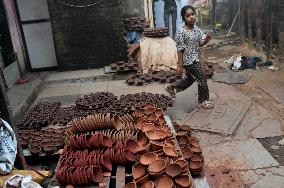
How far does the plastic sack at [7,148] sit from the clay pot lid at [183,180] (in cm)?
211

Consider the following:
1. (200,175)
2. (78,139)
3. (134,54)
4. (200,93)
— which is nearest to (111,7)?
(134,54)

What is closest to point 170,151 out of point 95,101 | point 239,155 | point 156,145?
point 156,145

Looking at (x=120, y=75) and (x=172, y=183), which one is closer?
(x=172, y=183)

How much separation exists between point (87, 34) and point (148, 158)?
21.1ft

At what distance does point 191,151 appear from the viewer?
441 cm

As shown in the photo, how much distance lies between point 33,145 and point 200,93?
140 inches

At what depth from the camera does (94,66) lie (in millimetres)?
9742

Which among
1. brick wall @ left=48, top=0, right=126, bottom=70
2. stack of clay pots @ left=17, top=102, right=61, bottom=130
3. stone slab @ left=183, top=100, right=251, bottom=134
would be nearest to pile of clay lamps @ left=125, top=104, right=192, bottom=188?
stone slab @ left=183, top=100, right=251, bottom=134

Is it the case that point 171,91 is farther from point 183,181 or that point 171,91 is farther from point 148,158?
point 183,181

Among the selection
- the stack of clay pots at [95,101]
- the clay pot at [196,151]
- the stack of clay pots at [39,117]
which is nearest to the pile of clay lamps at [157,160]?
the clay pot at [196,151]

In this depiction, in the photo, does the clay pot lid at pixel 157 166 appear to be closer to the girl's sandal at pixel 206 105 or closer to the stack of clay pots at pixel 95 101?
the stack of clay pots at pixel 95 101

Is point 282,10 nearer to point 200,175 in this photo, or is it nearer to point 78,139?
point 200,175

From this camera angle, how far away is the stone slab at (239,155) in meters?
4.70

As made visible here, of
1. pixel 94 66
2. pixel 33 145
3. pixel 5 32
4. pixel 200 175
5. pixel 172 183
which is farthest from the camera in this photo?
pixel 94 66
